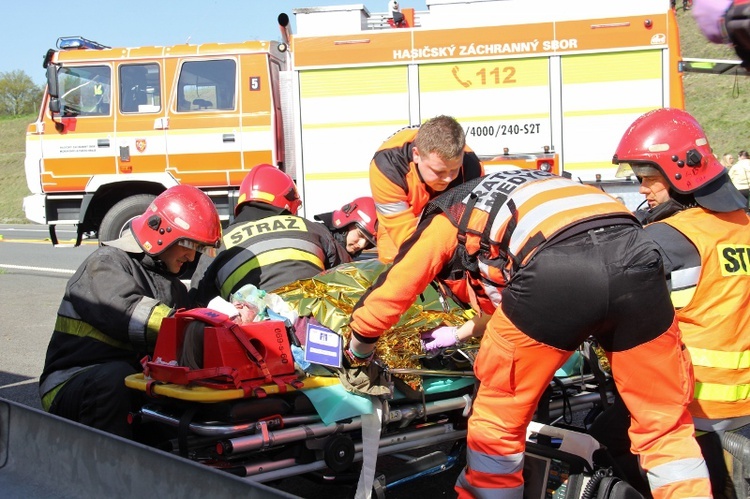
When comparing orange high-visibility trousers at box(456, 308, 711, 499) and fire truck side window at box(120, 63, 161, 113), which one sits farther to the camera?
fire truck side window at box(120, 63, 161, 113)

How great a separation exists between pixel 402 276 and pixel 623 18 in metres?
7.04

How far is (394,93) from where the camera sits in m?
Answer: 9.45

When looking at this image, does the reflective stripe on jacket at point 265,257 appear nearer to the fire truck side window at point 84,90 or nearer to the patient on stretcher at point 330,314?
the patient on stretcher at point 330,314

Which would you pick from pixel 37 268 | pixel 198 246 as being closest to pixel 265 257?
pixel 198 246

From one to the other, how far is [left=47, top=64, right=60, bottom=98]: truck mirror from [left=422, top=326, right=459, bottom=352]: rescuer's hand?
793 cm

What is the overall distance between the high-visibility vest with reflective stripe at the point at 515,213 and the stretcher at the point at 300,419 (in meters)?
0.72

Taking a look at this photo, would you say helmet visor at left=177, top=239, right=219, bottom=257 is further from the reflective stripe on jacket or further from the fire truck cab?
Answer: the fire truck cab

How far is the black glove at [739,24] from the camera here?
72.5 inches

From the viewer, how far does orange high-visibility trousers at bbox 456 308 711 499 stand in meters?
2.77

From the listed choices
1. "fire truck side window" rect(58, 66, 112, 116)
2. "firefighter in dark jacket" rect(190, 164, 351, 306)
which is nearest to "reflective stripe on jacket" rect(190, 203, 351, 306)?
"firefighter in dark jacket" rect(190, 164, 351, 306)

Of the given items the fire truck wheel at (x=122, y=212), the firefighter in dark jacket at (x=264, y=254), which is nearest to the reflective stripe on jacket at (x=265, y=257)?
the firefighter in dark jacket at (x=264, y=254)

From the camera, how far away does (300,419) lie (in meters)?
3.47

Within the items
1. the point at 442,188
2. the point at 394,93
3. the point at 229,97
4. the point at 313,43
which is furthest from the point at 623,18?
the point at 442,188

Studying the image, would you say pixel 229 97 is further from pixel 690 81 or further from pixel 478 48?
pixel 690 81
